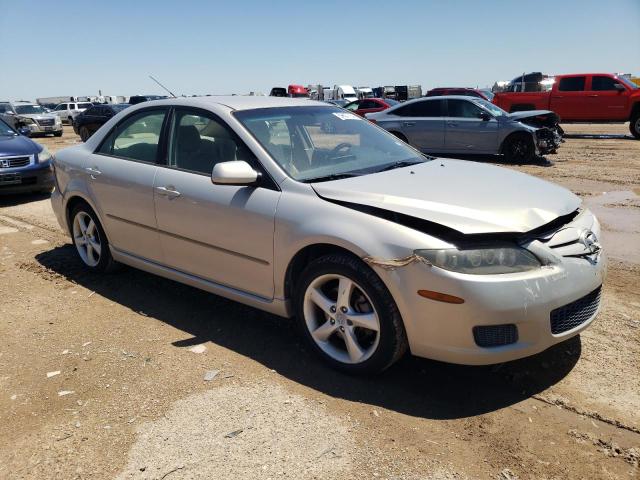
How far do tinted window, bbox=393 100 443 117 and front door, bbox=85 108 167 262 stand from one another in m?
9.92

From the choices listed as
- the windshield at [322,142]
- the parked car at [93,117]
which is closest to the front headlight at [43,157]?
the windshield at [322,142]

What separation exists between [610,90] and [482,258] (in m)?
17.4

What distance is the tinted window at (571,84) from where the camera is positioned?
1792 cm

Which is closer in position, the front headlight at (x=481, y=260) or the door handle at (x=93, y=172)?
the front headlight at (x=481, y=260)

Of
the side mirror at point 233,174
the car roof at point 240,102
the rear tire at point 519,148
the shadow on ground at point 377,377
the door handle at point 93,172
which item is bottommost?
the shadow on ground at point 377,377

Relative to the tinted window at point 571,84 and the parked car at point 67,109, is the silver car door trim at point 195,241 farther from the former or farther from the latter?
the parked car at point 67,109

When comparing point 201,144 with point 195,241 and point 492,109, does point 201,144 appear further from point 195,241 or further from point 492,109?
point 492,109

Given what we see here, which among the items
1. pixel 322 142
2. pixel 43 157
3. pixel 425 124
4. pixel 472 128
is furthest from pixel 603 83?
pixel 322 142

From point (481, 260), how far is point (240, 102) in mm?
2271

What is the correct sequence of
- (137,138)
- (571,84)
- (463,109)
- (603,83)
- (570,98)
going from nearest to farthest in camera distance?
(137,138), (463,109), (603,83), (570,98), (571,84)

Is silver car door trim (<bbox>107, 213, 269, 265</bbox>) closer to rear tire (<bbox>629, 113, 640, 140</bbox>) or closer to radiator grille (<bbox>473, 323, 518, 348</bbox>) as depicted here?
radiator grille (<bbox>473, 323, 518, 348</bbox>)

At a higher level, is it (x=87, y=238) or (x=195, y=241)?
(x=195, y=241)

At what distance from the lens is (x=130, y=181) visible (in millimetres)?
4363

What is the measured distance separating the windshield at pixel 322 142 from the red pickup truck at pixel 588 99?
15.7 metres
